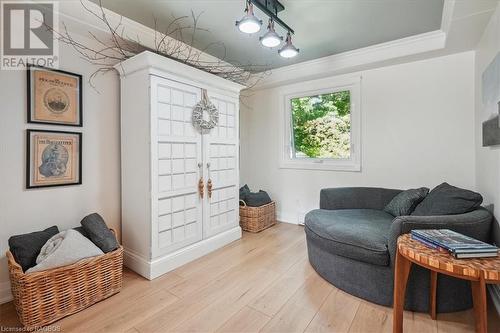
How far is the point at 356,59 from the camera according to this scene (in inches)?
120

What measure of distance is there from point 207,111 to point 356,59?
76.9 inches

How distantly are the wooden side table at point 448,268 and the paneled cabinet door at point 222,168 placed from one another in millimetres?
1914

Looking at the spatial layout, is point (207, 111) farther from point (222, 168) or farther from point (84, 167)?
point (84, 167)

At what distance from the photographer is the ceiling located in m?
2.10

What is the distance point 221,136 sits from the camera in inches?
116

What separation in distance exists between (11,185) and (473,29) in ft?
13.2

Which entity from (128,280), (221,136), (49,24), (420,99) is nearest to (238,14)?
(221,136)

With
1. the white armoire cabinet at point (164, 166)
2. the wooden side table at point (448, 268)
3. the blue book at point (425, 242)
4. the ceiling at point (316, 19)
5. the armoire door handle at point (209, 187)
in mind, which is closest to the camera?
the wooden side table at point (448, 268)

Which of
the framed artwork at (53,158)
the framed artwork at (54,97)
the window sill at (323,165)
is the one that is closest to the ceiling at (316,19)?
the framed artwork at (54,97)

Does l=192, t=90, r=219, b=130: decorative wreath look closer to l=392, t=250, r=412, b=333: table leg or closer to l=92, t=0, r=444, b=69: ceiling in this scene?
A: l=92, t=0, r=444, b=69: ceiling

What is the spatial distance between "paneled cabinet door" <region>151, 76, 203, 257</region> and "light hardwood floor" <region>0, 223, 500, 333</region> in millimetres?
363

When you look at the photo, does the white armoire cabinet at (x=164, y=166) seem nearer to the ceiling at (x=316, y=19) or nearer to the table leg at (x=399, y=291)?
the ceiling at (x=316, y=19)

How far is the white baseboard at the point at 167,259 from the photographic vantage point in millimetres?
2238

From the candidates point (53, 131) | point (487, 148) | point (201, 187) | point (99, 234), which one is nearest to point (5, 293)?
point (99, 234)
